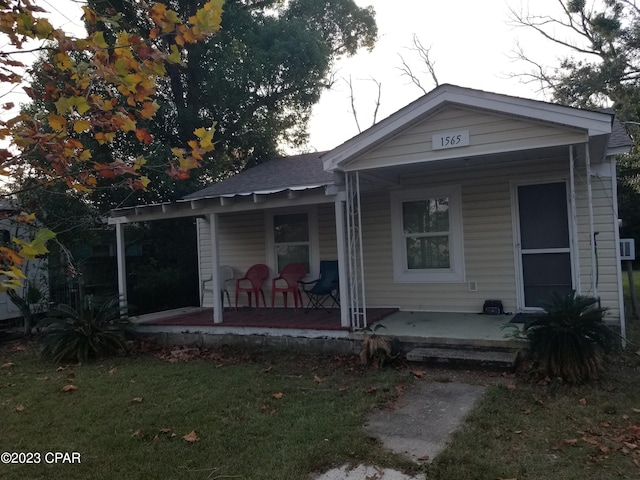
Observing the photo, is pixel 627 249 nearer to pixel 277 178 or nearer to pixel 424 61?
pixel 277 178

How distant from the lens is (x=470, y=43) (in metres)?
18.2

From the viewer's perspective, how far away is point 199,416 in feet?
14.7

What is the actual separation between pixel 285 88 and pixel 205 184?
3768 mm

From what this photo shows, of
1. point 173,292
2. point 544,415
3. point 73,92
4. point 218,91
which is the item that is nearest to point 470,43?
point 218,91

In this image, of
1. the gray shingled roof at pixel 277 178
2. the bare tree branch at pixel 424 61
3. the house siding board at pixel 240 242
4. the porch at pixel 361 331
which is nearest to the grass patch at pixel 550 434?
the porch at pixel 361 331

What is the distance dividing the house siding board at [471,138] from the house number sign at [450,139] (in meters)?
0.04

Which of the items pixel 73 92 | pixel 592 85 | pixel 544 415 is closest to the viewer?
pixel 73 92

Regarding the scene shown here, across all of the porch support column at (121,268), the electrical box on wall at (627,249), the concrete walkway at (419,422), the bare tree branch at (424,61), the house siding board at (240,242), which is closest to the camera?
the concrete walkway at (419,422)

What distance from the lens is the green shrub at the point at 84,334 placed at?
711cm

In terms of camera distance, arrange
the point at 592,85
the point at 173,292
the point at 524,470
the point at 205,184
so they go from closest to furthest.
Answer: the point at 524,470 → the point at 173,292 → the point at 205,184 → the point at 592,85

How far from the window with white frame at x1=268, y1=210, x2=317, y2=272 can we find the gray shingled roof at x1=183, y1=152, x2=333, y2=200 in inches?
24.5

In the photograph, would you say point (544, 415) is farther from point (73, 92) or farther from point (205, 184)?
point (205, 184)

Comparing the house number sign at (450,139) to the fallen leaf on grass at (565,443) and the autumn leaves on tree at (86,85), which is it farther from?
the autumn leaves on tree at (86,85)

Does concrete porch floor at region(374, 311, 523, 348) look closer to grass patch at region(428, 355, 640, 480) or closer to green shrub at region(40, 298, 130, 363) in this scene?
grass patch at region(428, 355, 640, 480)
